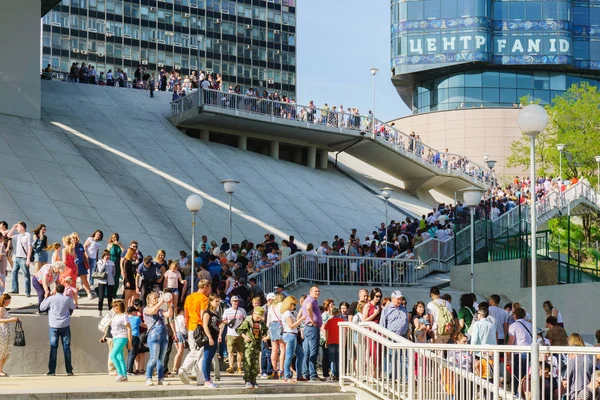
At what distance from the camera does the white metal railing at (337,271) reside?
25703 millimetres

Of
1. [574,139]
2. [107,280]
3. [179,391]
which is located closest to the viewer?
[179,391]

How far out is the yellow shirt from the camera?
15.7 metres

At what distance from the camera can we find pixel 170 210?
3469 cm

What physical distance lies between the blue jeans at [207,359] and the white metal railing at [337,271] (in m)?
9.30

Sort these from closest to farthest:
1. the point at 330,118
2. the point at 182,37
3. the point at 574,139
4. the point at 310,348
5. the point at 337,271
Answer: the point at 310,348 < the point at 337,271 < the point at 330,118 < the point at 574,139 < the point at 182,37

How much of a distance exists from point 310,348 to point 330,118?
29.7m

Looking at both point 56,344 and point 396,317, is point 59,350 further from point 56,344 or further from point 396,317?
point 396,317

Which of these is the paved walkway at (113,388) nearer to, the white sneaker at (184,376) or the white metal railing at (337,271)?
the white sneaker at (184,376)

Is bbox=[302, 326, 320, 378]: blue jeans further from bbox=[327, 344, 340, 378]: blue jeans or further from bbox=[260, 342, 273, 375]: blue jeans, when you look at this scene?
bbox=[260, 342, 273, 375]: blue jeans

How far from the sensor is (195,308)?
1576cm

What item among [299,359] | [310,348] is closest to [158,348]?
[299,359]

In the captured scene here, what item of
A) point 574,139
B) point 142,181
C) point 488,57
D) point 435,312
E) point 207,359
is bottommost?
point 207,359

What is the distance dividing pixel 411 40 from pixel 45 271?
5941cm

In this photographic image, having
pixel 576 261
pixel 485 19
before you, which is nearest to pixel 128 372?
pixel 576 261
